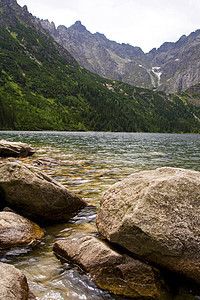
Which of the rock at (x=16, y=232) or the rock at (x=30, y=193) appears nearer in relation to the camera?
the rock at (x=16, y=232)

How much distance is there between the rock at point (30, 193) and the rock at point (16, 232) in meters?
1.08

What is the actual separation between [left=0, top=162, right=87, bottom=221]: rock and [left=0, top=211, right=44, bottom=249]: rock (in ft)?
3.53

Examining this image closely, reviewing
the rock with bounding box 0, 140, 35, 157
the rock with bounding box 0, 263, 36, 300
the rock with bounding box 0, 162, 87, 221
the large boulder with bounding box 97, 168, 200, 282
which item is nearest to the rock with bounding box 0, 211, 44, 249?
the rock with bounding box 0, 162, 87, 221

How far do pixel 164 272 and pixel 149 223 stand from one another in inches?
52.1

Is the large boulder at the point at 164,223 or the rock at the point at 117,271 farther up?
the large boulder at the point at 164,223

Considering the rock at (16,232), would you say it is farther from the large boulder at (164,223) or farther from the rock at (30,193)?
the large boulder at (164,223)

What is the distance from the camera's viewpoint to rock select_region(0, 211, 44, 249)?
22.0ft

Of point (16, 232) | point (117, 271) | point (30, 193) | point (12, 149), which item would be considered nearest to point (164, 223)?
point (117, 271)

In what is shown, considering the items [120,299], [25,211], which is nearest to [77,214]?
[25,211]

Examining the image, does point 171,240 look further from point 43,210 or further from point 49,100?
point 49,100

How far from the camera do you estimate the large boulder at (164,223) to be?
5.36 metres

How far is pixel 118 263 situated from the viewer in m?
5.50

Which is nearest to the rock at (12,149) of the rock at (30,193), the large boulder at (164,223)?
the rock at (30,193)

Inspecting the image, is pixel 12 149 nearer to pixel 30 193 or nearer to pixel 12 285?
pixel 30 193
